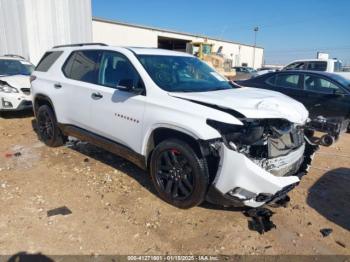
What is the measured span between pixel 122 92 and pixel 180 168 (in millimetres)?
1260

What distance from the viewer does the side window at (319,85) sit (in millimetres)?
7434

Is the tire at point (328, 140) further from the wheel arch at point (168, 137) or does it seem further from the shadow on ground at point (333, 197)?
the wheel arch at point (168, 137)

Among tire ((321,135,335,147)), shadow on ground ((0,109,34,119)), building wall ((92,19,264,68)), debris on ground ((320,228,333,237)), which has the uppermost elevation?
building wall ((92,19,264,68))

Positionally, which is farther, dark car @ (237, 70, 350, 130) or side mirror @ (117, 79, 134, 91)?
dark car @ (237, 70, 350, 130)

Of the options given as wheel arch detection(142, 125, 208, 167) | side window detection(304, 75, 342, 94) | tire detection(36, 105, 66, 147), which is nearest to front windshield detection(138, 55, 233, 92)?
wheel arch detection(142, 125, 208, 167)

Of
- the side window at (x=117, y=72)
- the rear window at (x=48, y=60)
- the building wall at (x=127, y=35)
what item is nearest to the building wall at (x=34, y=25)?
the rear window at (x=48, y=60)

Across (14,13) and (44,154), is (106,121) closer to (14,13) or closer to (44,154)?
(44,154)

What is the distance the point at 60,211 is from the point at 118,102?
148cm

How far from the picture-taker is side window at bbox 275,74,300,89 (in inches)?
309

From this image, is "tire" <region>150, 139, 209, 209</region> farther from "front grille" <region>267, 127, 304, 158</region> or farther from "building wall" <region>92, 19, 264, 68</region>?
"building wall" <region>92, 19, 264, 68</region>

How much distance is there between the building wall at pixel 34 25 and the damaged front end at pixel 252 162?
13.6 meters

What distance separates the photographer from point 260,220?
3.49 m

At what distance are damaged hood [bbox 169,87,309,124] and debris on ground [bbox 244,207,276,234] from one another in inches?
42.8

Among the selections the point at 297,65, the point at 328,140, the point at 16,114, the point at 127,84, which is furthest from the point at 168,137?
the point at 297,65
